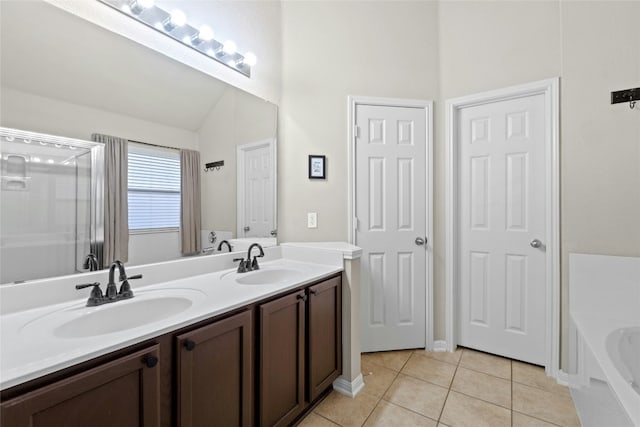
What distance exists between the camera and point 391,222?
7.93 ft

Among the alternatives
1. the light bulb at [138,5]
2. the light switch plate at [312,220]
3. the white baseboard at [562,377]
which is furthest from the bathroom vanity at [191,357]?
Result: the white baseboard at [562,377]

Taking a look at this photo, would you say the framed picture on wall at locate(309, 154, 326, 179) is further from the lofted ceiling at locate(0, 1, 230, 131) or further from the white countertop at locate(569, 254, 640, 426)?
the white countertop at locate(569, 254, 640, 426)

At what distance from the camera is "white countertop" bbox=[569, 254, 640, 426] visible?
168cm

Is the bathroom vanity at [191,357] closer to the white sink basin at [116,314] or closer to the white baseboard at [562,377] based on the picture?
the white sink basin at [116,314]

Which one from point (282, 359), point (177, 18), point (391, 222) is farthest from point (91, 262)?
point (391, 222)

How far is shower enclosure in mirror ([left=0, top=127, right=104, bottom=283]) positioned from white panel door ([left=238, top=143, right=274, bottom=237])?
884 millimetres

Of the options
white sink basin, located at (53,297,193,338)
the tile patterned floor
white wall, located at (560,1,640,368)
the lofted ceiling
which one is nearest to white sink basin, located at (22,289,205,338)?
white sink basin, located at (53,297,193,338)

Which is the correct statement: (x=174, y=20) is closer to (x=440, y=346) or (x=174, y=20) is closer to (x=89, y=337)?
(x=89, y=337)

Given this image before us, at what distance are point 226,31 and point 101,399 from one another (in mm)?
2053

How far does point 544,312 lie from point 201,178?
2.53 meters

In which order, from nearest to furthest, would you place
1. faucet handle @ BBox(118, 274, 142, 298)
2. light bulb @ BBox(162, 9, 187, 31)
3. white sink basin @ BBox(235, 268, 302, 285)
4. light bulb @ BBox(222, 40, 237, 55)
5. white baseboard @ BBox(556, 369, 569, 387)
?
faucet handle @ BBox(118, 274, 142, 298) < light bulb @ BBox(162, 9, 187, 31) < white sink basin @ BBox(235, 268, 302, 285) < light bulb @ BBox(222, 40, 237, 55) < white baseboard @ BBox(556, 369, 569, 387)

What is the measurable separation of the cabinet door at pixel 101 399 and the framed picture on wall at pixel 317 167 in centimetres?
163

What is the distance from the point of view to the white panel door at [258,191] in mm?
2070

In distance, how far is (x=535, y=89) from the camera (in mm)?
2086
